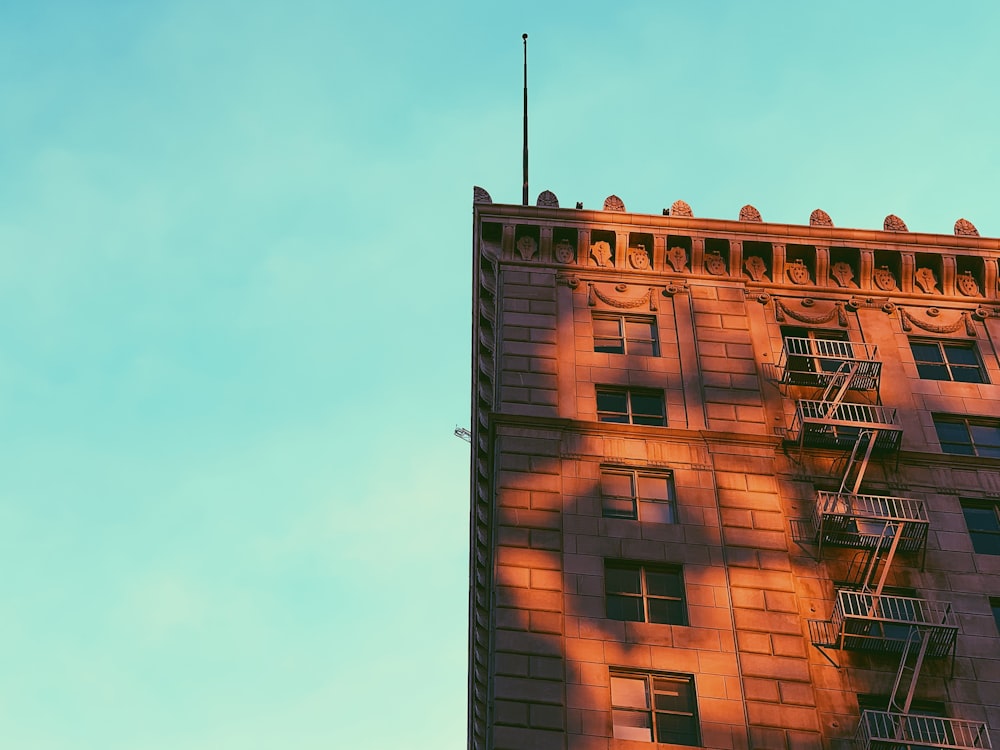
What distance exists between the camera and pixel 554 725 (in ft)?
121

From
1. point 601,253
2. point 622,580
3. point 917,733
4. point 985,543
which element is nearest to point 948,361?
point 985,543

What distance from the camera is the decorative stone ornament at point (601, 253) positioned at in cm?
5194

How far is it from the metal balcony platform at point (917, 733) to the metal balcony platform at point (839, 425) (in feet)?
32.6

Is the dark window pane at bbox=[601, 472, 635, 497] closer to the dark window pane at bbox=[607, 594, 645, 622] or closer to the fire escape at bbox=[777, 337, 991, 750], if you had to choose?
the dark window pane at bbox=[607, 594, 645, 622]

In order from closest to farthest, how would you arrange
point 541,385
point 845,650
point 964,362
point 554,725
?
point 554,725, point 845,650, point 541,385, point 964,362

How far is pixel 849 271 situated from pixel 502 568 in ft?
64.8

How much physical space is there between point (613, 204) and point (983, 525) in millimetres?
17726

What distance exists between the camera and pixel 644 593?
40.8 metres

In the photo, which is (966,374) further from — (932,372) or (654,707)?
(654,707)

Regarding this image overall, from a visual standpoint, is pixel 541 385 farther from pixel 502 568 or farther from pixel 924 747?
pixel 924 747

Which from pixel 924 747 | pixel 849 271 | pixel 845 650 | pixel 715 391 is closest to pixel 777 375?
pixel 715 391

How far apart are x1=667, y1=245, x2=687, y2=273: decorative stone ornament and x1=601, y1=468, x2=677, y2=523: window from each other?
410 inches

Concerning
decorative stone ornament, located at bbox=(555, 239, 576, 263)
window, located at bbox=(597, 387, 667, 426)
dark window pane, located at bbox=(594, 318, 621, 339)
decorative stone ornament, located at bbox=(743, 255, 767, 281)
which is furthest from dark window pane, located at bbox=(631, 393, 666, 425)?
decorative stone ornament, located at bbox=(743, 255, 767, 281)

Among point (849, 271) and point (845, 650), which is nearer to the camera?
point (845, 650)
